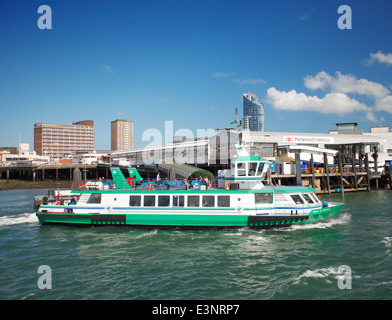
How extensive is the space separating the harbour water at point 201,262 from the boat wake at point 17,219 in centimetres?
191

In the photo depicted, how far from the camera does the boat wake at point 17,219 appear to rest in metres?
21.4

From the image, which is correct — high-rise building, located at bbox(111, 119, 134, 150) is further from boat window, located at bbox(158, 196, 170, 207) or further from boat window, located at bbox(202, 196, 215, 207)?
boat window, located at bbox(202, 196, 215, 207)

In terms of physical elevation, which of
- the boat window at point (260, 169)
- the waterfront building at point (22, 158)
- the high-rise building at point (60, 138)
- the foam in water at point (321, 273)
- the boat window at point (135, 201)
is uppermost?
the high-rise building at point (60, 138)

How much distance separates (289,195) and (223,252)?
6.55 metres

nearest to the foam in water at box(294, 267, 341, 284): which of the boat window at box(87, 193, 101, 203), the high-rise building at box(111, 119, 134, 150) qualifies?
the boat window at box(87, 193, 101, 203)

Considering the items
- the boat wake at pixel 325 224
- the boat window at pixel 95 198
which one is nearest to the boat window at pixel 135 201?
the boat window at pixel 95 198

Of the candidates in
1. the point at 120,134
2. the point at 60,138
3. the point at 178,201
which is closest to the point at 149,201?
the point at 178,201

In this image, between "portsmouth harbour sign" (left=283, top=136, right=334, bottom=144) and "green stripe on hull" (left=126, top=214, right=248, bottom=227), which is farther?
Answer: "portsmouth harbour sign" (left=283, top=136, right=334, bottom=144)

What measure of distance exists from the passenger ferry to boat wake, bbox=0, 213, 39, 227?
313cm

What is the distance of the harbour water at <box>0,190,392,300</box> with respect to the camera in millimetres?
10172

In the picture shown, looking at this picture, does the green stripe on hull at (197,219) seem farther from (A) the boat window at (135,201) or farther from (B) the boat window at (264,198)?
(B) the boat window at (264,198)

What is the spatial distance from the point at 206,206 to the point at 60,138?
515 feet

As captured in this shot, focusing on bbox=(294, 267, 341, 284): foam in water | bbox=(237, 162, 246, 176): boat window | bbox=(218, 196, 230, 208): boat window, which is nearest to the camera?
bbox=(294, 267, 341, 284): foam in water
